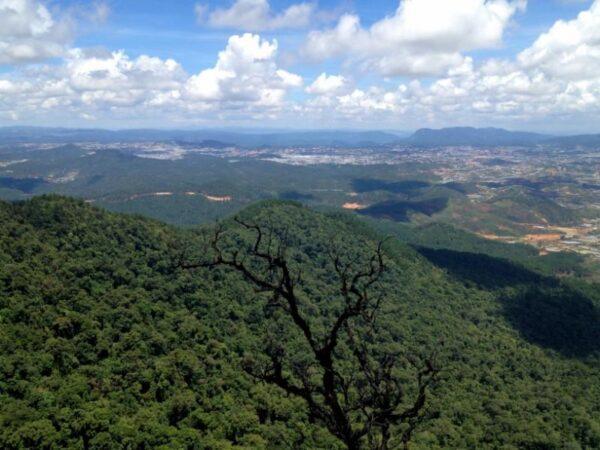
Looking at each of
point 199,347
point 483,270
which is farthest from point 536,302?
point 199,347

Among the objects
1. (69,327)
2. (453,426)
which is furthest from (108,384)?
(453,426)

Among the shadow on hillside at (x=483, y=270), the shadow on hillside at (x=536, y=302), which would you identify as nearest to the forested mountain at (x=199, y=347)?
the shadow on hillside at (x=536, y=302)

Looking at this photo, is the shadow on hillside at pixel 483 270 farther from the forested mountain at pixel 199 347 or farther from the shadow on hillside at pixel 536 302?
the forested mountain at pixel 199 347

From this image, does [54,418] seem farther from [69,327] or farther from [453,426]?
[453,426]

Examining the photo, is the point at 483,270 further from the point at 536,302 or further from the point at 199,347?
the point at 199,347

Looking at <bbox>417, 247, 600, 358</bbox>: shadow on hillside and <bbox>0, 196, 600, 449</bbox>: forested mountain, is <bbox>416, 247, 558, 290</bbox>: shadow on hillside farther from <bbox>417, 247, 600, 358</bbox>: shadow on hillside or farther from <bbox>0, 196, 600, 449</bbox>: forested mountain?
<bbox>0, 196, 600, 449</bbox>: forested mountain
